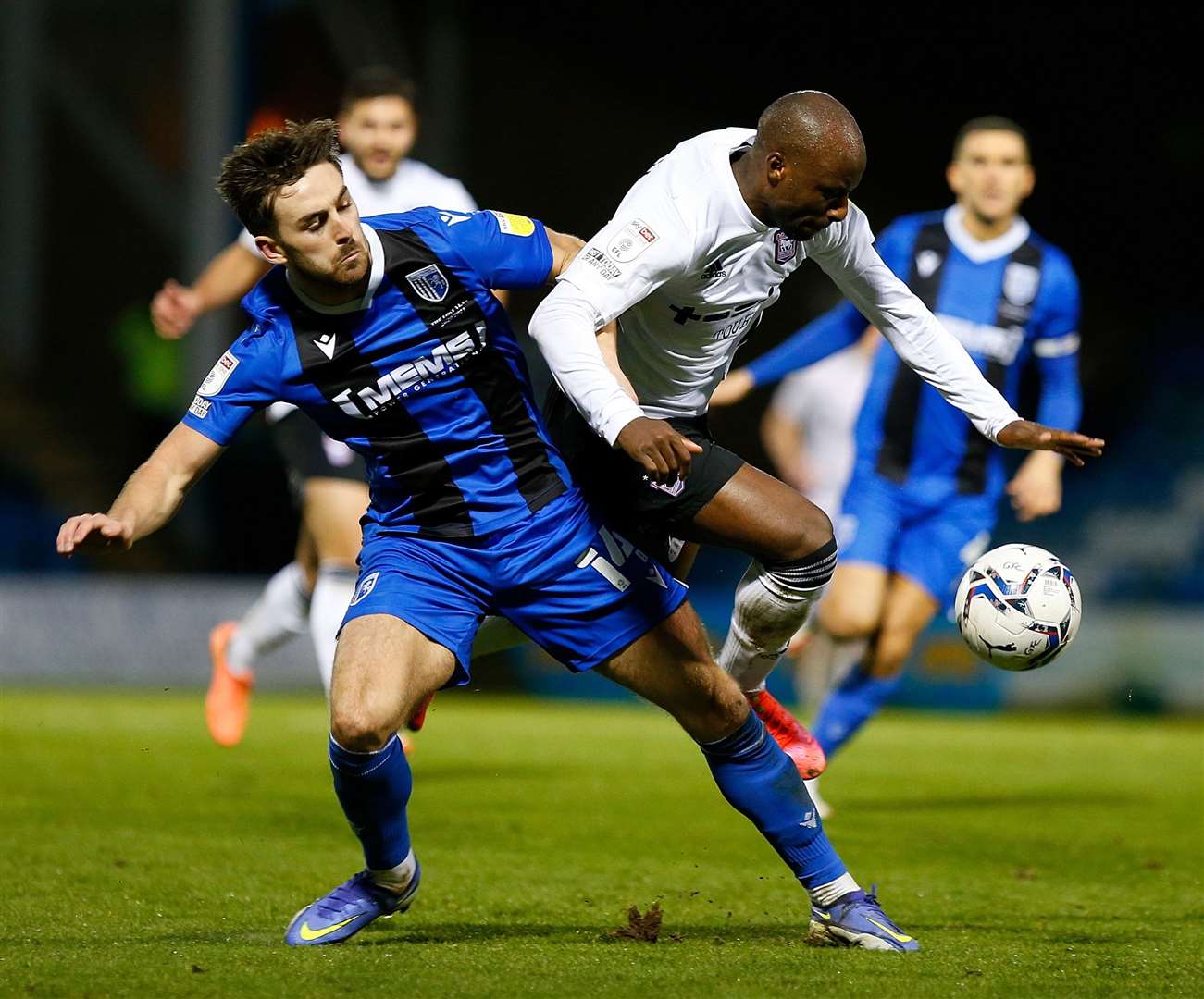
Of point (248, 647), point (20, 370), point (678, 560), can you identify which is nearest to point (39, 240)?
point (20, 370)

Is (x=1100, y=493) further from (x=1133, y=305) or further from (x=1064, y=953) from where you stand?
(x=1064, y=953)

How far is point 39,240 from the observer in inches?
928

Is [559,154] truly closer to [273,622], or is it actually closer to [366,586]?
[273,622]

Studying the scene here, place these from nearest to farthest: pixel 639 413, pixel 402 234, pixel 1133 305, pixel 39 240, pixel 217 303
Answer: pixel 639 413 → pixel 402 234 → pixel 217 303 → pixel 1133 305 → pixel 39 240

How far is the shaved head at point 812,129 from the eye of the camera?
4.47m

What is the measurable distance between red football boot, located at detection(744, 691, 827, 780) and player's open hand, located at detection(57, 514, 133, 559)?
195cm

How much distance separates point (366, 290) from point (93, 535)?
93 cm

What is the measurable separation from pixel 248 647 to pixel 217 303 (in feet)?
6.91

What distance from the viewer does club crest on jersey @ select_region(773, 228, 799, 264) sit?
4766 millimetres

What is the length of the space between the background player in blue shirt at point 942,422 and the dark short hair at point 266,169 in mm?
3357

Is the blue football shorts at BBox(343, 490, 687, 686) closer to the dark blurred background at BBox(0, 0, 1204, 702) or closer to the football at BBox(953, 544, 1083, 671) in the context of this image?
the football at BBox(953, 544, 1083, 671)

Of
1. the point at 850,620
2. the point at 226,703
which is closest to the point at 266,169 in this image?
the point at 850,620

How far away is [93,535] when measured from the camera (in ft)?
13.7

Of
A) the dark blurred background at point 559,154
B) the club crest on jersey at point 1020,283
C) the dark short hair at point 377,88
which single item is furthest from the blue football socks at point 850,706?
the dark blurred background at point 559,154
